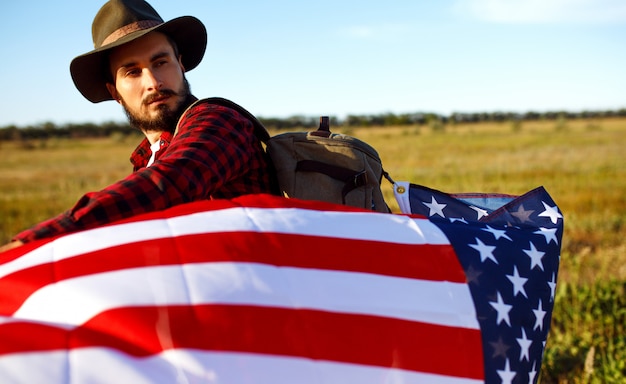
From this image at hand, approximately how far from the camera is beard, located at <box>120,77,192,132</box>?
285 cm

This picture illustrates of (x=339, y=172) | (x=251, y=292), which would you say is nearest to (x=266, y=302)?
(x=251, y=292)

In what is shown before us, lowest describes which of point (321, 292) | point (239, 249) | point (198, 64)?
point (321, 292)

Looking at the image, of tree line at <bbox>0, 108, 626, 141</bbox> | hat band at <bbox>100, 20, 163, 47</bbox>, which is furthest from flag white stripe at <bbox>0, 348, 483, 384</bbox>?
tree line at <bbox>0, 108, 626, 141</bbox>

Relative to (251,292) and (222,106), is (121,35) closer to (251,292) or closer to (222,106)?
(222,106)

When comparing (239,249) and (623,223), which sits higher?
(239,249)

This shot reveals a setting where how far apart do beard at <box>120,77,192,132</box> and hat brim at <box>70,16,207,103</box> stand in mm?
276

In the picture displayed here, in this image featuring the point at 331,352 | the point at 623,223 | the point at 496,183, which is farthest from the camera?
the point at 496,183

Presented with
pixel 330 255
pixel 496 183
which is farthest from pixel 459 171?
pixel 330 255

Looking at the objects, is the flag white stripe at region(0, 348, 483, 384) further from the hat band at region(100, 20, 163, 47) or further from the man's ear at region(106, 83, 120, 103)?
the man's ear at region(106, 83, 120, 103)

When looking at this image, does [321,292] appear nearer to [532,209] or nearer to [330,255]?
[330,255]

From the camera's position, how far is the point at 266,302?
1.77 m

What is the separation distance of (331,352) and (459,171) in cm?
1876

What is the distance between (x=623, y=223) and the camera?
9.97m

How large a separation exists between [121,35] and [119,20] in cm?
8
